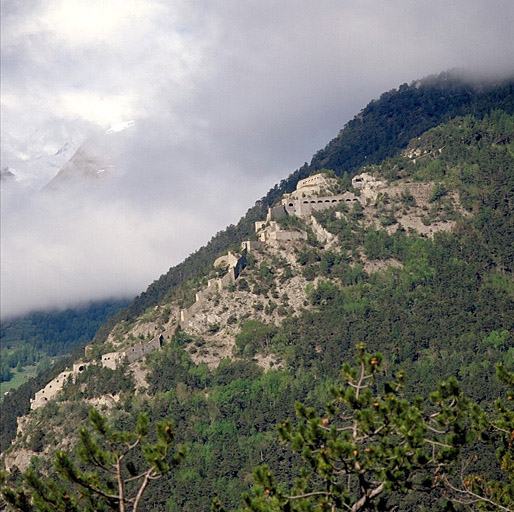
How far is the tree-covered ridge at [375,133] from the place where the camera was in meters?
133

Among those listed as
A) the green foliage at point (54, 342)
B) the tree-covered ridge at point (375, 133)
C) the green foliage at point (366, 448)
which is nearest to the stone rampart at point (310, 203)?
the tree-covered ridge at point (375, 133)

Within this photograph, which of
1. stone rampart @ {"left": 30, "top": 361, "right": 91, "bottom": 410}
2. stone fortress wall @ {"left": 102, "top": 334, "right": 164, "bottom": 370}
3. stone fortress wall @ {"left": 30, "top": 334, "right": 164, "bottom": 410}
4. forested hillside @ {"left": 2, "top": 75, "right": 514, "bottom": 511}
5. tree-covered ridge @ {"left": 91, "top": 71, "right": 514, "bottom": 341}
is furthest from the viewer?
tree-covered ridge @ {"left": 91, "top": 71, "right": 514, "bottom": 341}

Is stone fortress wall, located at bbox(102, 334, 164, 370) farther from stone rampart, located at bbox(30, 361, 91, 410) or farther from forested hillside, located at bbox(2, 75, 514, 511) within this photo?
stone rampart, located at bbox(30, 361, 91, 410)

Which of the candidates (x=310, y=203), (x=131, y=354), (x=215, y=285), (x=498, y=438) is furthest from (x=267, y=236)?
(x=498, y=438)

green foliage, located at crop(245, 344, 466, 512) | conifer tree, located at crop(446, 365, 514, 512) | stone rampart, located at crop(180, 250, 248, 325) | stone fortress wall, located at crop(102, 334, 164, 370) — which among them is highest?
stone rampart, located at crop(180, 250, 248, 325)

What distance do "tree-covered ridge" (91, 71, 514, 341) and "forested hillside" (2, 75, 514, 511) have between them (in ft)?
19.4

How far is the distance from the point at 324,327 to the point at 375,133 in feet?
171

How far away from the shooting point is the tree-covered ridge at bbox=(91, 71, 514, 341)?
133m

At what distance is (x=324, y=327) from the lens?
344 ft

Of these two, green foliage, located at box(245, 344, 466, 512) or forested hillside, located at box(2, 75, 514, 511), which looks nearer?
green foliage, located at box(245, 344, 466, 512)

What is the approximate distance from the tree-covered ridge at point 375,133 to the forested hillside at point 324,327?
232 inches

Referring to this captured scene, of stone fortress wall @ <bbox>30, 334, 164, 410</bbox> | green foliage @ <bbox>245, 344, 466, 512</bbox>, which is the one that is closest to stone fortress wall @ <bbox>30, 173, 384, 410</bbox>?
stone fortress wall @ <bbox>30, 334, 164, 410</bbox>

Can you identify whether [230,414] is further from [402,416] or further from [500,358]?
[402,416]

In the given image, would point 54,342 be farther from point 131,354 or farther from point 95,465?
point 95,465
